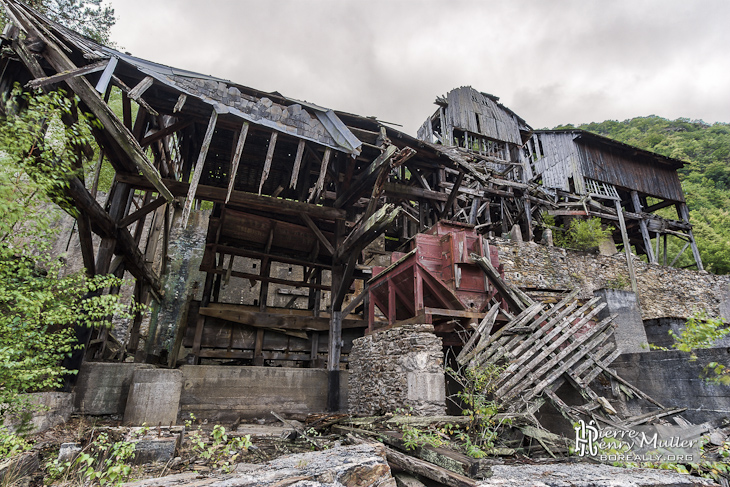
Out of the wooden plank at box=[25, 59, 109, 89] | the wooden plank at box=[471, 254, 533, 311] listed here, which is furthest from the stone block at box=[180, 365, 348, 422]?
the wooden plank at box=[25, 59, 109, 89]

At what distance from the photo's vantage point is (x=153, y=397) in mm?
5883

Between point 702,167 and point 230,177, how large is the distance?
146 ft

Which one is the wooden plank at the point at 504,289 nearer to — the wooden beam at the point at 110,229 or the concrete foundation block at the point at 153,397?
the concrete foundation block at the point at 153,397

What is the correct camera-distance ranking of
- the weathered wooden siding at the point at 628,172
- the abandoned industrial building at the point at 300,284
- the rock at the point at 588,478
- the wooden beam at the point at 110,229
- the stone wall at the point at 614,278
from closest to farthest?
the rock at the point at 588,478
the wooden beam at the point at 110,229
the abandoned industrial building at the point at 300,284
the stone wall at the point at 614,278
the weathered wooden siding at the point at 628,172

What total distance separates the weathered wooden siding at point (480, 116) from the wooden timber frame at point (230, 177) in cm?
1265

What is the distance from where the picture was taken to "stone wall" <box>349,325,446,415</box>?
634cm

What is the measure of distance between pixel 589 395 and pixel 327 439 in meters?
4.57

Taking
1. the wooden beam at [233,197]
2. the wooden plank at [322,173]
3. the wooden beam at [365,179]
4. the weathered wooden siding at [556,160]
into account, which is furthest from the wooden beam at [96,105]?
the weathered wooden siding at [556,160]

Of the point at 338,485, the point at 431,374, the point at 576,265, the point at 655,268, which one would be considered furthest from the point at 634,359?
the point at 655,268

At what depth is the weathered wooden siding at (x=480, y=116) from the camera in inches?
894

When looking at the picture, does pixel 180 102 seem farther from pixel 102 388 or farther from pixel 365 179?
pixel 102 388

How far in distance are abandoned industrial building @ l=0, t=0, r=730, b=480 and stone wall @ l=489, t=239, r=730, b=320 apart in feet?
21.1

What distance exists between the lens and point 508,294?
7949 mm

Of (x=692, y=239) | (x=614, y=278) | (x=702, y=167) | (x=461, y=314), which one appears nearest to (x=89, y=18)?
(x=461, y=314)
